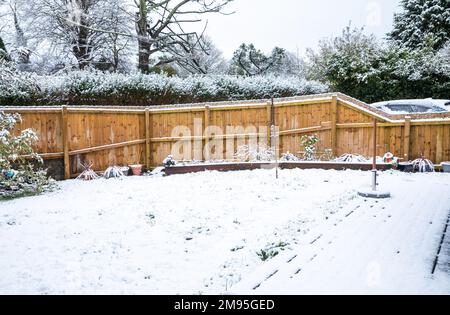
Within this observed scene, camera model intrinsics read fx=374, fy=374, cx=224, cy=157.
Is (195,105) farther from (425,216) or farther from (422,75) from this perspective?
(422,75)

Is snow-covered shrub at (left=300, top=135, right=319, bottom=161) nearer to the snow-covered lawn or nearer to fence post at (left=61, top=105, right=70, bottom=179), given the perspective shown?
the snow-covered lawn

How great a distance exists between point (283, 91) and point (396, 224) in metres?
8.73

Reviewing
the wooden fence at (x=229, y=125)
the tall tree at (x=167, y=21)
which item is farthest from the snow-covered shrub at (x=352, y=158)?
the tall tree at (x=167, y=21)

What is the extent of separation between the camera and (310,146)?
33.9ft

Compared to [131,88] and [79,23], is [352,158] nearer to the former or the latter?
[131,88]

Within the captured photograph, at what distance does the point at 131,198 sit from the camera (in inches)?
272

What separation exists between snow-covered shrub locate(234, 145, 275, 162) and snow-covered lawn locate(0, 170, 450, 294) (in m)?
2.76

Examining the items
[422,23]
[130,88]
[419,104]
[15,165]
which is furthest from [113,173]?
[422,23]

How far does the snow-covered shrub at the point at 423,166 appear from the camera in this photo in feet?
29.9

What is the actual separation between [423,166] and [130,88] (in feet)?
26.8

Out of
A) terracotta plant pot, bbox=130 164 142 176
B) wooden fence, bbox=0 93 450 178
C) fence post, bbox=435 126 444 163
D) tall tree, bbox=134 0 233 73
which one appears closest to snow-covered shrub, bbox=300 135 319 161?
wooden fence, bbox=0 93 450 178

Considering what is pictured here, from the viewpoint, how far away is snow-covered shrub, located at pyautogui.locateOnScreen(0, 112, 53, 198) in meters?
7.40

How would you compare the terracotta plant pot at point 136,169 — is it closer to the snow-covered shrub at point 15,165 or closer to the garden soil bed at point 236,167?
the garden soil bed at point 236,167

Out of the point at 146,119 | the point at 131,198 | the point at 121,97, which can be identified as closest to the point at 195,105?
the point at 146,119
